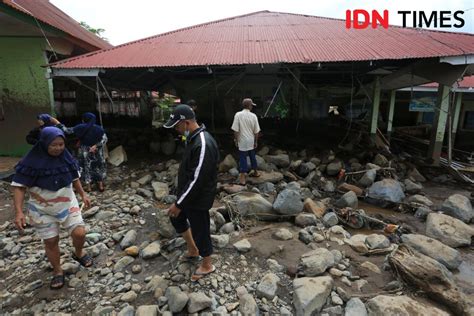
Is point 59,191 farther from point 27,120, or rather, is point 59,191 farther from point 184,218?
point 27,120

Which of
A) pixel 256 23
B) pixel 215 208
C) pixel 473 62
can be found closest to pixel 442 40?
pixel 473 62

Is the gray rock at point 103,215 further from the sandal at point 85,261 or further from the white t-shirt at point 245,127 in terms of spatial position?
the white t-shirt at point 245,127

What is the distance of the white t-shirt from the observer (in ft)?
17.9

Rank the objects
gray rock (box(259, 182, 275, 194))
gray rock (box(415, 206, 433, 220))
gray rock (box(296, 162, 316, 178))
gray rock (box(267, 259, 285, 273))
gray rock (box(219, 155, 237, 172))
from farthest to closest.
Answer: gray rock (box(296, 162, 316, 178)) → gray rock (box(219, 155, 237, 172)) → gray rock (box(259, 182, 275, 194)) → gray rock (box(415, 206, 433, 220)) → gray rock (box(267, 259, 285, 273))

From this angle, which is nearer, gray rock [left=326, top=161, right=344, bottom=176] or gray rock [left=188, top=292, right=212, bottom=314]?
gray rock [left=188, top=292, right=212, bottom=314]

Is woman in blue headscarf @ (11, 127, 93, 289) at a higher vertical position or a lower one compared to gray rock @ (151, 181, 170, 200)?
higher

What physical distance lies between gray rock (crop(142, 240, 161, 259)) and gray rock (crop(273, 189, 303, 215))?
1989 millimetres

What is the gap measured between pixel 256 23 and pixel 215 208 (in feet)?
24.9

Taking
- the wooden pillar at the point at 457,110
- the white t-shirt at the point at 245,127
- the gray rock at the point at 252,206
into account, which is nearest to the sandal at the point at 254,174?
the white t-shirt at the point at 245,127

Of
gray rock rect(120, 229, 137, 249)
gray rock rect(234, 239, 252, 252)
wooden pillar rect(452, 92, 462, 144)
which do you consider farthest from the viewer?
wooden pillar rect(452, 92, 462, 144)

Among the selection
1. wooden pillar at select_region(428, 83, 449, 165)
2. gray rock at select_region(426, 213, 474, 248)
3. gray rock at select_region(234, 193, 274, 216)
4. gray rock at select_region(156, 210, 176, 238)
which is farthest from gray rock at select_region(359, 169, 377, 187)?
gray rock at select_region(156, 210, 176, 238)

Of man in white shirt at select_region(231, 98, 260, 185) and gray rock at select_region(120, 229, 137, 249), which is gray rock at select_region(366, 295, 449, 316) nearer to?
gray rock at select_region(120, 229, 137, 249)

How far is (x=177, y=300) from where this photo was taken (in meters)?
2.55

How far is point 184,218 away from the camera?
2816 millimetres
